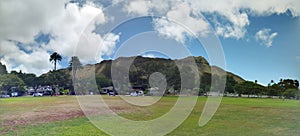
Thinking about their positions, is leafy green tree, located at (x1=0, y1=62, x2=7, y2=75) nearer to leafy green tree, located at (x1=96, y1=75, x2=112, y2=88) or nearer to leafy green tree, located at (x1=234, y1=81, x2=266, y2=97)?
leafy green tree, located at (x1=96, y1=75, x2=112, y2=88)

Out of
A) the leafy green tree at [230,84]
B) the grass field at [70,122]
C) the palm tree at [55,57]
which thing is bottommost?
the grass field at [70,122]

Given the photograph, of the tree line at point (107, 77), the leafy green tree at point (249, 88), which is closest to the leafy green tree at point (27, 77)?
the tree line at point (107, 77)

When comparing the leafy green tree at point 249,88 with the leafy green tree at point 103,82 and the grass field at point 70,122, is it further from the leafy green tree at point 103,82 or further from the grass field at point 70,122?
the leafy green tree at point 103,82

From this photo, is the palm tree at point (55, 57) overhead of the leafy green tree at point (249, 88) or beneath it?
overhead

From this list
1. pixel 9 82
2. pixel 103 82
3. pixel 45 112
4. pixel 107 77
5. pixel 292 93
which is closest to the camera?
pixel 45 112

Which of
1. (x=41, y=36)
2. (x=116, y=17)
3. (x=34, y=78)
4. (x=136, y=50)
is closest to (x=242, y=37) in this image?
(x=136, y=50)

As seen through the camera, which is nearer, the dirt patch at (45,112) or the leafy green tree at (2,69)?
the dirt patch at (45,112)

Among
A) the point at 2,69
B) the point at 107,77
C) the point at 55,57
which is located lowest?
the point at 107,77

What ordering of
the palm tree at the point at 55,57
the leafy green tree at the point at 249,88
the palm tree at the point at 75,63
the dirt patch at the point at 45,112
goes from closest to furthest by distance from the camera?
the dirt patch at the point at 45,112 < the palm tree at the point at 75,63 < the palm tree at the point at 55,57 < the leafy green tree at the point at 249,88

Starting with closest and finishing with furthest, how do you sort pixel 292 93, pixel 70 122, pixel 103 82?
pixel 70 122 < pixel 103 82 < pixel 292 93

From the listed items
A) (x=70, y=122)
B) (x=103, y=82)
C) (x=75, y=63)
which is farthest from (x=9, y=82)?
(x=70, y=122)

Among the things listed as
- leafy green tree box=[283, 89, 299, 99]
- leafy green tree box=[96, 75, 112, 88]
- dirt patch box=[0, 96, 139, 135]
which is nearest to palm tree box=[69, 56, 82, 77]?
leafy green tree box=[96, 75, 112, 88]

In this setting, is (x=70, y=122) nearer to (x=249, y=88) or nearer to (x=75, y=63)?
(x=75, y=63)

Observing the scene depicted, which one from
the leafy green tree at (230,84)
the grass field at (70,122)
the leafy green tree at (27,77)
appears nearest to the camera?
the grass field at (70,122)
